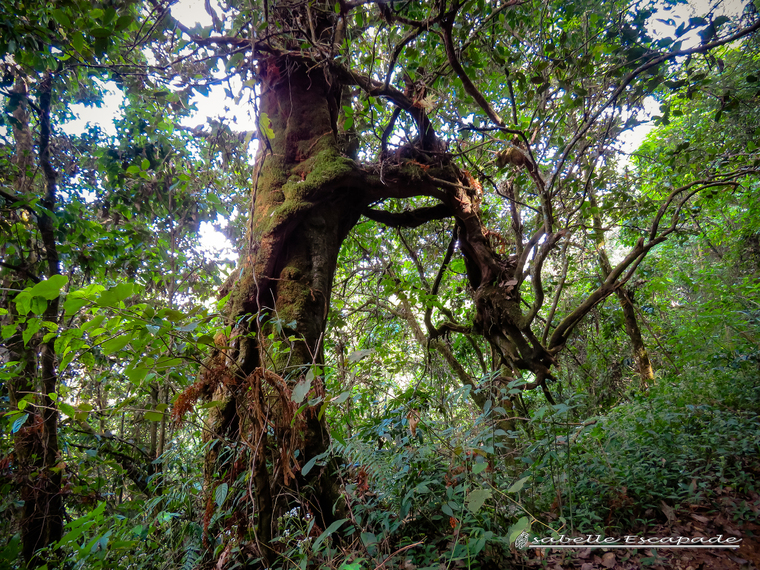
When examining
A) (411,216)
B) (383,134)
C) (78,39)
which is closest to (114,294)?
(78,39)

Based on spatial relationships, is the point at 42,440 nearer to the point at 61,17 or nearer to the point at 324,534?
the point at 324,534

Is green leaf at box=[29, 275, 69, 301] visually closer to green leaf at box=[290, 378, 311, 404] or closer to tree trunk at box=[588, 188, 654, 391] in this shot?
green leaf at box=[290, 378, 311, 404]

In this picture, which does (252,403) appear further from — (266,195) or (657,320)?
(657,320)

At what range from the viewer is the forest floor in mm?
1791

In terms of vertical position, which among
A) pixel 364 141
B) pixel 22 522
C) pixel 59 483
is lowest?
pixel 22 522

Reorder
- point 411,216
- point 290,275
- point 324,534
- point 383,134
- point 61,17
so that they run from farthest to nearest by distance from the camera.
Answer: point 411,216 < point 383,134 < point 290,275 < point 61,17 < point 324,534

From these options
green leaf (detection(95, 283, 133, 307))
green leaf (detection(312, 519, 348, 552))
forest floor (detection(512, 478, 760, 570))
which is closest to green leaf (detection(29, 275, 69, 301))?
green leaf (detection(95, 283, 133, 307))

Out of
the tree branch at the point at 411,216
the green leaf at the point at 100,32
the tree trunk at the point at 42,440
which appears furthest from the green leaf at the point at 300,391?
the tree branch at the point at 411,216

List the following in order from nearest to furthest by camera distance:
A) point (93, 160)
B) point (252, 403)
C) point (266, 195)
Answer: point (252, 403) → point (266, 195) → point (93, 160)

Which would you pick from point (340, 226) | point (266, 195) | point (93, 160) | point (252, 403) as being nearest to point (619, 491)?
point (252, 403)

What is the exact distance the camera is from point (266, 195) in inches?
125

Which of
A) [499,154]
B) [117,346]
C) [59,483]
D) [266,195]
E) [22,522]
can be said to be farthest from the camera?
[499,154]

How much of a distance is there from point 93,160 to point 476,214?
212 inches

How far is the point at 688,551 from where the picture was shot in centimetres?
191
